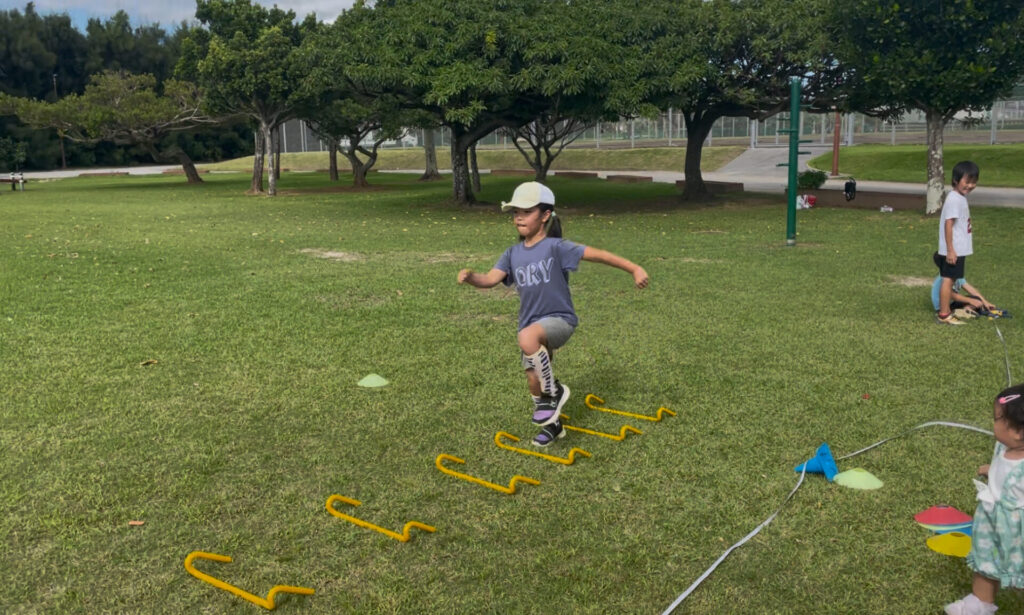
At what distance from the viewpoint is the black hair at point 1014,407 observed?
2982 millimetres

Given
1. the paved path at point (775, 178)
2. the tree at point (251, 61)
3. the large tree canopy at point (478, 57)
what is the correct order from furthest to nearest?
the tree at point (251, 61), the paved path at point (775, 178), the large tree canopy at point (478, 57)

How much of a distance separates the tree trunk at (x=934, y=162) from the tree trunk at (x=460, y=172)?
10.5 metres

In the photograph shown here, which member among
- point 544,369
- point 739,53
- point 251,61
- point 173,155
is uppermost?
point 251,61

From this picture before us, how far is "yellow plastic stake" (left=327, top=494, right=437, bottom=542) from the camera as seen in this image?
368cm

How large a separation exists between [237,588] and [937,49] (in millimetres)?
16647

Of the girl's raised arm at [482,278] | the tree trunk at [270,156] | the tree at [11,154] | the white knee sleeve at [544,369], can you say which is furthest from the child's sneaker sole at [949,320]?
the tree at [11,154]

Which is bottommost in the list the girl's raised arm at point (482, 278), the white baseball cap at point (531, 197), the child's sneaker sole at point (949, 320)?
the child's sneaker sole at point (949, 320)

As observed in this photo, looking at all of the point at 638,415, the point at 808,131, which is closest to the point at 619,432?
the point at 638,415

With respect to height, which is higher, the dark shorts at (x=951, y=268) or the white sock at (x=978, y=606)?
the dark shorts at (x=951, y=268)

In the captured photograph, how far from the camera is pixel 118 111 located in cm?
3188

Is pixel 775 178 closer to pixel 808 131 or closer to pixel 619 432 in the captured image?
pixel 808 131

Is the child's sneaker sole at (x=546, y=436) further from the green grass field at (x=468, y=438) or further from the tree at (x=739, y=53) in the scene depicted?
the tree at (x=739, y=53)

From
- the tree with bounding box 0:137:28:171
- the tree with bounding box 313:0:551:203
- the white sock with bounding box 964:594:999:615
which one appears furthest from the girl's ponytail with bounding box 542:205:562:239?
the tree with bounding box 0:137:28:171

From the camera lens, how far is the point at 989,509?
3055mm
